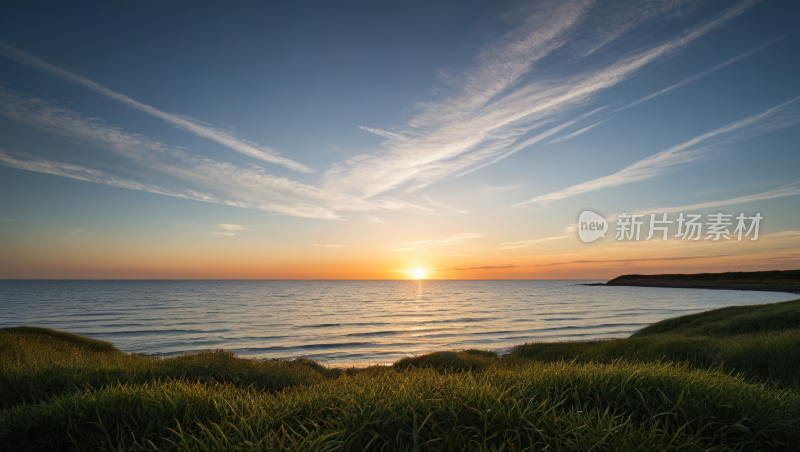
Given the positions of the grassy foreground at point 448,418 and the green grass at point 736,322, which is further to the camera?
the green grass at point 736,322

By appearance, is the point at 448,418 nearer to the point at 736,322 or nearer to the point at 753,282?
the point at 736,322

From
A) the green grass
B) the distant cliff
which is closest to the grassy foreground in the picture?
the green grass

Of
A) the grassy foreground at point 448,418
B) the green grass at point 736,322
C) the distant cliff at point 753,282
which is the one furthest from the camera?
the distant cliff at point 753,282

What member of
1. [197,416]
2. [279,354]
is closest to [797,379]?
[197,416]

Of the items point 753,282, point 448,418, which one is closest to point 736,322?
point 448,418

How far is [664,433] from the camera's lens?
367cm

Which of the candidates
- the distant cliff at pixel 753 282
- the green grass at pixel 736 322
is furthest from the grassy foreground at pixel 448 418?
the distant cliff at pixel 753 282

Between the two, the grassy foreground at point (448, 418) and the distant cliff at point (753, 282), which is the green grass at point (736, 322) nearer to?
the grassy foreground at point (448, 418)

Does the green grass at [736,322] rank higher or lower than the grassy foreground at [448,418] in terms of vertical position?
lower

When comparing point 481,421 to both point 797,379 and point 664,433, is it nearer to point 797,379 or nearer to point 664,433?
point 664,433

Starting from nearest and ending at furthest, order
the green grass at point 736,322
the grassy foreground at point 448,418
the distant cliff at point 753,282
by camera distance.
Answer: the grassy foreground at point 448,418
the green grass at point 736,322
the distant cliff at point 753,282

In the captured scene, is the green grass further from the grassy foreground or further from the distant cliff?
the distant cliff

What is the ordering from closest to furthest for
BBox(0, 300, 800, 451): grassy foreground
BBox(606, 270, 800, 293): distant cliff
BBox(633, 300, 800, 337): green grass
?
BBox(0, 300, 800, 451): grassy foreground, BBox(633, 300, 800, 337): green grass, BBox(606, 270, 800, 293): distant cliff

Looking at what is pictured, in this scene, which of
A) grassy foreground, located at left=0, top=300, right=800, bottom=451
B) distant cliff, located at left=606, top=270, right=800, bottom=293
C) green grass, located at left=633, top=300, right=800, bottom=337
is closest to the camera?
grassy foreground, located at left=0, top=300, right=800, bottom=451
